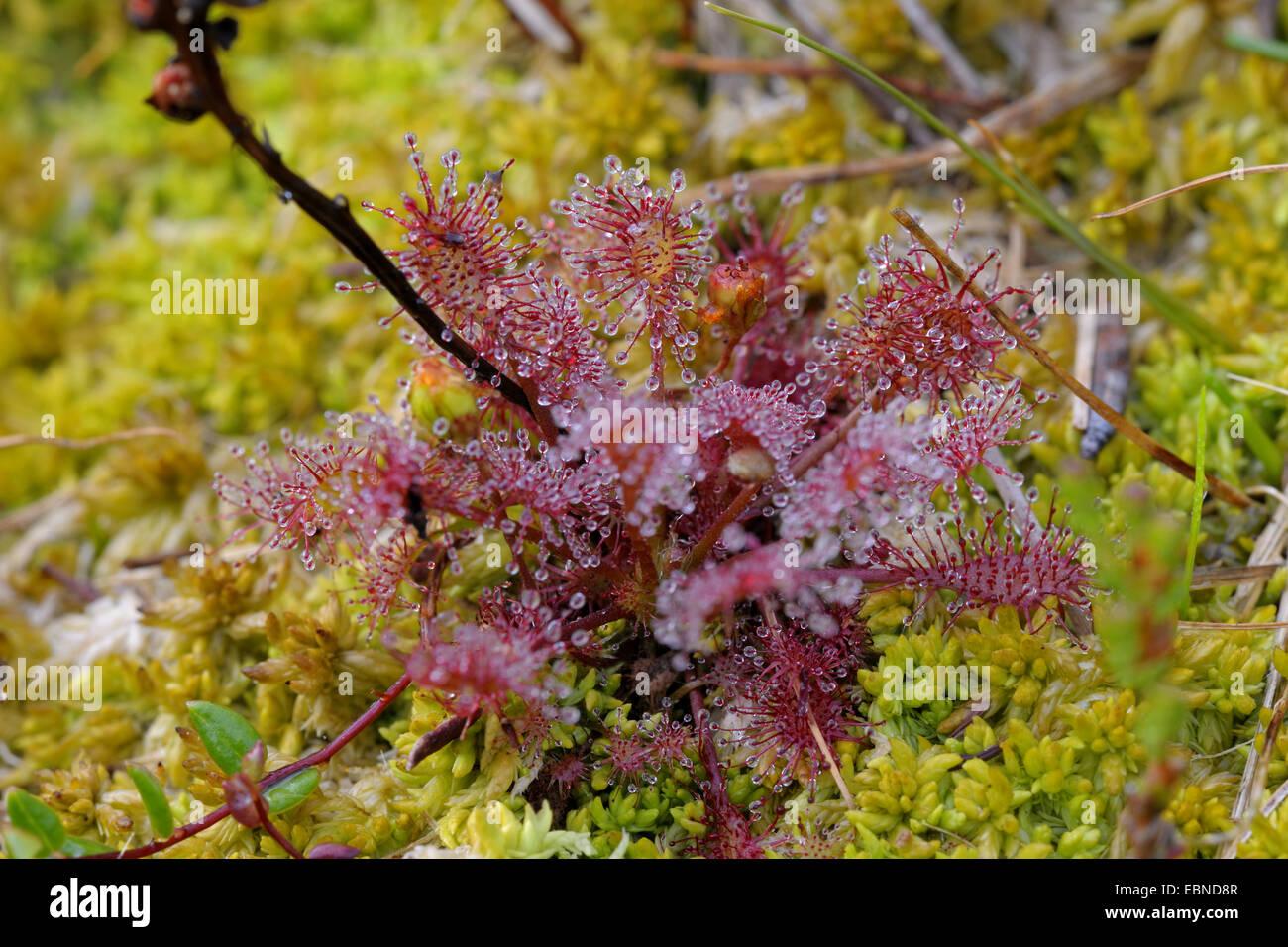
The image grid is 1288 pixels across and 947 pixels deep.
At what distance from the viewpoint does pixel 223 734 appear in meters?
1.65

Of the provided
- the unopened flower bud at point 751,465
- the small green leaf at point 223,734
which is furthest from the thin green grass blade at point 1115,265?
the small green leaf at point 223,734

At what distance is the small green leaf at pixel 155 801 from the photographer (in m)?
1.57

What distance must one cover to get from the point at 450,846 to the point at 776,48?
219 cm

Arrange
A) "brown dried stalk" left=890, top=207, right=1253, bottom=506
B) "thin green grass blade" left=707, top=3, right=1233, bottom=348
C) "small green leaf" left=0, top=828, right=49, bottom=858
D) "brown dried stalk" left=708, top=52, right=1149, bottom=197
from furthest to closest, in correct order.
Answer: "brown dried stalk" left=708, top=52, right=1149, bottom=197 < "thin green grass blade" left=707, top=3, right=1233, bottom=348 < "brown dried stalk" left=890, top=207, right=1253, bottom=506 < "small green leaf" left=0, top=828, right=49, bottom=858

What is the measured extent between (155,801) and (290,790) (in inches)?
7.8

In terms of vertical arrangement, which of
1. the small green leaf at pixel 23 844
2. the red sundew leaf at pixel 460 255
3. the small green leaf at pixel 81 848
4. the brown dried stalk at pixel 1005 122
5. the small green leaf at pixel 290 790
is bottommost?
the small green leaf at pixel 81 848

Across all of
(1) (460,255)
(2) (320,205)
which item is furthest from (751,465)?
(2) (320,205)

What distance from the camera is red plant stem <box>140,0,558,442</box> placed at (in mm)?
1276

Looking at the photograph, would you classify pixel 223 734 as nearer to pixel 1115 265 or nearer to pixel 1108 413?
pixel 1108 413

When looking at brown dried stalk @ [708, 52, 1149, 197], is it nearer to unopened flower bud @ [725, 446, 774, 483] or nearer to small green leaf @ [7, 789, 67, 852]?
unopened flower bud @ [725, 446, 774, 483]

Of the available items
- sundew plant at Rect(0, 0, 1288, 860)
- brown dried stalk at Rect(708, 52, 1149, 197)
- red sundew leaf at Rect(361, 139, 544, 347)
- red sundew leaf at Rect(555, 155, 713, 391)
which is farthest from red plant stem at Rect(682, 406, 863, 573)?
brown dried stalk at Rect(708, 52, 1149, 197)

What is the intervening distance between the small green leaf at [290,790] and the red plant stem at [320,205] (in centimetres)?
68

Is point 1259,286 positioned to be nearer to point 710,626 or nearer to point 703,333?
point 703,333

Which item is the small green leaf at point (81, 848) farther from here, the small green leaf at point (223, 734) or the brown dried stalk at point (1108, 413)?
the brown dried stalk at point (1108, 413)
